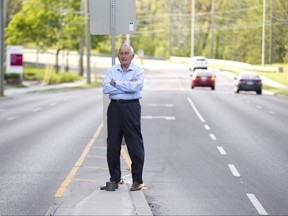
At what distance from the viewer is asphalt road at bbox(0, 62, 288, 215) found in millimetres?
10047

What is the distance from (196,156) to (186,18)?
122631 mm

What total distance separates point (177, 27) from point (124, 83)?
128 metres

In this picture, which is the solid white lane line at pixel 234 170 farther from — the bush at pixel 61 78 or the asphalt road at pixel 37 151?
the bush at pixel 61 78

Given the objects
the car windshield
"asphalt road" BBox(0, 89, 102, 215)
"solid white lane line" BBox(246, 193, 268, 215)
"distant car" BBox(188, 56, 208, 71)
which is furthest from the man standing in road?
"distant car" BBox(188, 56, 208, 71)

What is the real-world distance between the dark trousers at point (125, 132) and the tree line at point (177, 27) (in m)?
25.0

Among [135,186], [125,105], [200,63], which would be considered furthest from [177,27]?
[125,105]

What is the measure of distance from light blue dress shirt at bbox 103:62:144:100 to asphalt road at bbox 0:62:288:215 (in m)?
1.50

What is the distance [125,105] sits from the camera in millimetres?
9859

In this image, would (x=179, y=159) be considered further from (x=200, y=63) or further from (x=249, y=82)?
(x=200, y=63)

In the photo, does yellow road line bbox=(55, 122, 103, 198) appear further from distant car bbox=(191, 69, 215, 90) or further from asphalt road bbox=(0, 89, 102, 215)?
distant car bbox=(191, 69, 215, 90)

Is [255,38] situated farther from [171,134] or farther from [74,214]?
[74,214]

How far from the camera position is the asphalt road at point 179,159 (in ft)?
33.0

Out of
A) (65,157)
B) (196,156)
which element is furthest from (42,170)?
(196,156)

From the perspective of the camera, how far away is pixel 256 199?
1023 cm
